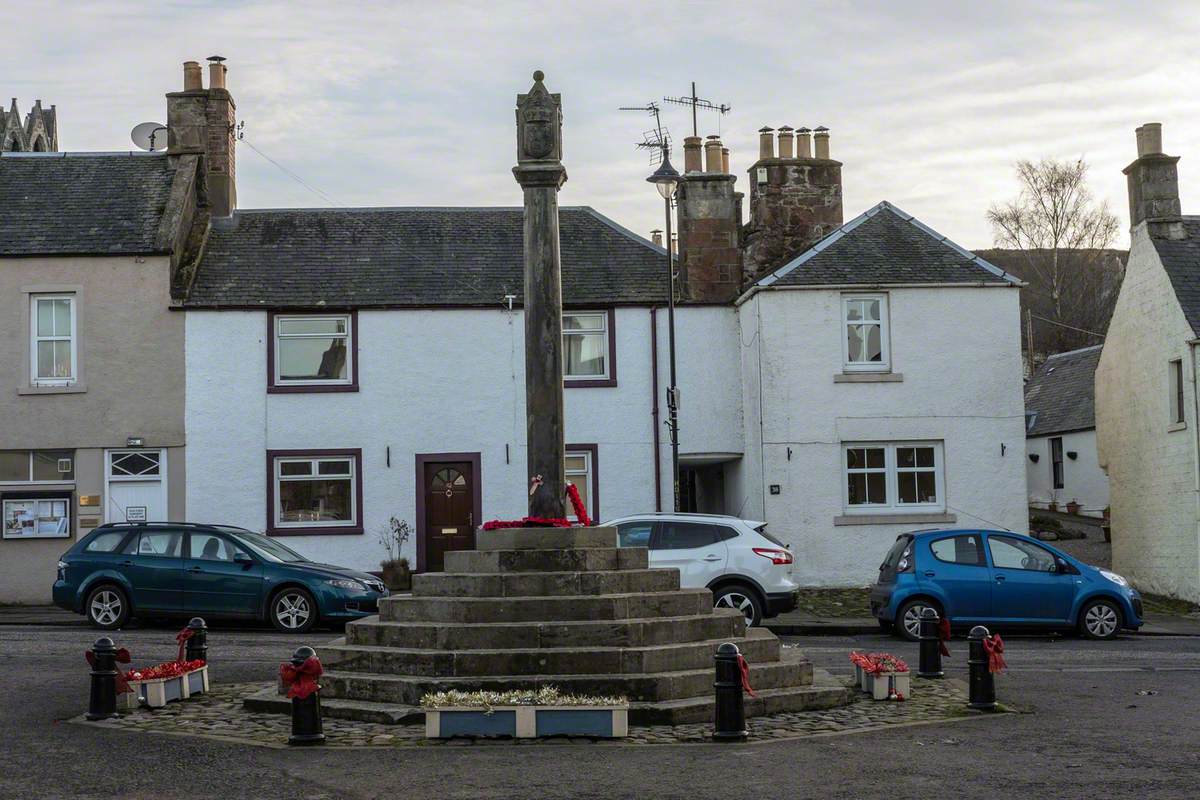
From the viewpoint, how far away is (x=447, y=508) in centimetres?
2706

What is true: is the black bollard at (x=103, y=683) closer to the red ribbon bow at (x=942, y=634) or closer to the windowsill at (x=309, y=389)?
the red ribbon bow at (x=942, y=634)

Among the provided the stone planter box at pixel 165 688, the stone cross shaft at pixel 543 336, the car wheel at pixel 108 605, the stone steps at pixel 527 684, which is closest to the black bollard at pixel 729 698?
the stone steps at pixel 527 684

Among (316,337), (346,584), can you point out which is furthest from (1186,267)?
(346,584)

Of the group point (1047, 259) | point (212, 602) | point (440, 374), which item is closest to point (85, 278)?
Result: point (440, 374)

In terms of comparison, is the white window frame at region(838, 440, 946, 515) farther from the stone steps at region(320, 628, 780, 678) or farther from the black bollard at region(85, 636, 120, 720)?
the black bollard at region(85, 636, 120, 720)

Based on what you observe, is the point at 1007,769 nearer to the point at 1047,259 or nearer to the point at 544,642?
the point at 544,642

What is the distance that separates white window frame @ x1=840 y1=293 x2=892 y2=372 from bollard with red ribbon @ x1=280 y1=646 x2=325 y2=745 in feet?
56.9

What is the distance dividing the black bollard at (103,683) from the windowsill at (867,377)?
16.8 meters

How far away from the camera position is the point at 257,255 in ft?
91.7

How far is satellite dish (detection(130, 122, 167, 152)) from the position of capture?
99.0 ft

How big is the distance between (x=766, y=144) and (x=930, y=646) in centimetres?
1582

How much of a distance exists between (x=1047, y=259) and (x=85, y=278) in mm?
38178

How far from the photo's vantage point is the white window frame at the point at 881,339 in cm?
2681

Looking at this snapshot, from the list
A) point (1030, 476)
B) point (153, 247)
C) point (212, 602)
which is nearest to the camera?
point (212, 602)
